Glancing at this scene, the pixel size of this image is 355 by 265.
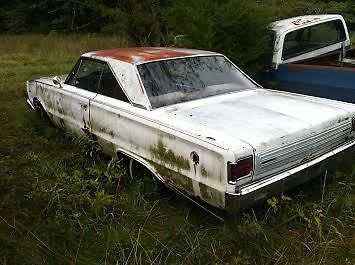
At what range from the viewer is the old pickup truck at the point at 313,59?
5.58 meters

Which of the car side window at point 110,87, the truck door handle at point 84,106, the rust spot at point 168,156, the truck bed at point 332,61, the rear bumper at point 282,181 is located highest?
the car side window at point 110,87

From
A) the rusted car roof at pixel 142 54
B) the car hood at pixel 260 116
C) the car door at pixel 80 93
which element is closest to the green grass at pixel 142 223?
the car door at pixel 80 93

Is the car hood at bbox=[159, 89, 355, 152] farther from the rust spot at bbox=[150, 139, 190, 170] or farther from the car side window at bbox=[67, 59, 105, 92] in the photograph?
the car side window at bbox=[67, 59, 105, 92]

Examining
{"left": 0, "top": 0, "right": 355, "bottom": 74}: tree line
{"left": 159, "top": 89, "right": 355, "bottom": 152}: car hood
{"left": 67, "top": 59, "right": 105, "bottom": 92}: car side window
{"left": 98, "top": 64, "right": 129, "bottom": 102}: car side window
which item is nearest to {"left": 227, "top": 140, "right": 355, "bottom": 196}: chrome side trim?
{"left": 159, "top": 89, "right": 355, "bottom": 152}: car hood

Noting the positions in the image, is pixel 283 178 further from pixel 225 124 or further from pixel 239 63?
pixel 239 63

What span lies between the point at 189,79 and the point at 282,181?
154cm

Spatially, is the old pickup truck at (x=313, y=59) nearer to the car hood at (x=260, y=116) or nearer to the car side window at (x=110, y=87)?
the car hood at (x=260, y=116)

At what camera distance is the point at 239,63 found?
663cm

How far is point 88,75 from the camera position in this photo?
4.96m

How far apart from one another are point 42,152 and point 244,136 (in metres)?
2.98

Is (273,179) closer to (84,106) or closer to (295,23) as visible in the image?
(84,106)

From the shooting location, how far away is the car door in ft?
15.5

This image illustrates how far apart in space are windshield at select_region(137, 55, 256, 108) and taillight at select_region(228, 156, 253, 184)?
1188 mm

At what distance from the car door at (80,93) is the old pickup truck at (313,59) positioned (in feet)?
9.31
